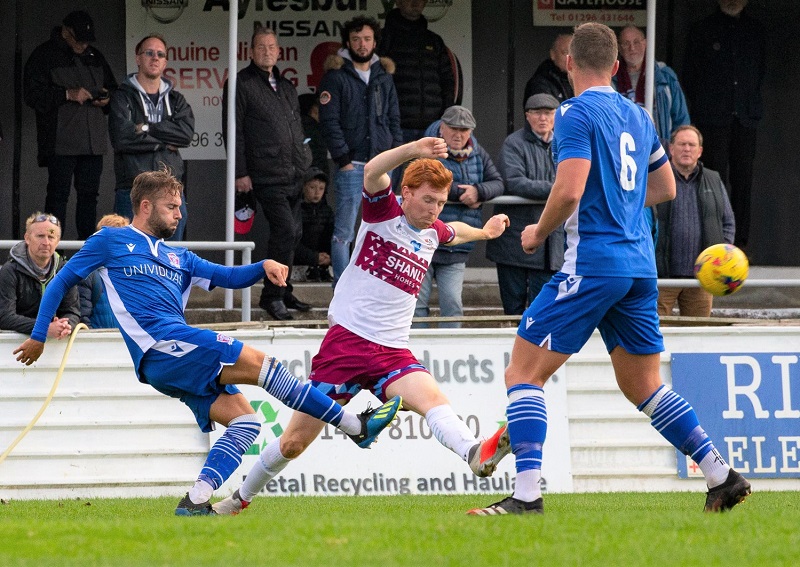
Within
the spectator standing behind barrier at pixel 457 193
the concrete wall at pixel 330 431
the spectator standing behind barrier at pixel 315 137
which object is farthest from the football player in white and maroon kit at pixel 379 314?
the spectator standing behind barrier at pixel 315 137

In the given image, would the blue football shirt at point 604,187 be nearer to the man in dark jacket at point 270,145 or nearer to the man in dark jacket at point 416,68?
the man in dark jacket at point 270,145

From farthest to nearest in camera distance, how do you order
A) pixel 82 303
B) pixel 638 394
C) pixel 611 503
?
pixel 82 303 < pixel 611 503 < pixel 638 394

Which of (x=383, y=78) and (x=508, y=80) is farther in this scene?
(x=508, y=80)

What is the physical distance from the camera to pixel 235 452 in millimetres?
7363

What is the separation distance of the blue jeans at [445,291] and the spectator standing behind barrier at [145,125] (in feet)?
7.70

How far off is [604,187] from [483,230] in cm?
182

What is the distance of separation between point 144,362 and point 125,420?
303cm

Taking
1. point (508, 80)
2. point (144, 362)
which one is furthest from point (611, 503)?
point (508, 80)

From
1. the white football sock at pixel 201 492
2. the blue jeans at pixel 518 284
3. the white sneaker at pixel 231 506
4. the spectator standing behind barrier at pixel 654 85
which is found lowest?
the white sneaker at pixel 231 506

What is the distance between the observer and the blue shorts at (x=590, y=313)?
A: 6199mm

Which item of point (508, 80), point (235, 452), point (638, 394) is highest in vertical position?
point (508, 80)

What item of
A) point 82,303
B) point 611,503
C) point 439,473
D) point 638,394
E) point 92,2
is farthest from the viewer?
point 92,2

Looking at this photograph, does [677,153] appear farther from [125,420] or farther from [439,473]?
[125,420]

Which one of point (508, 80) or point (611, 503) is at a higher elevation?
point (508, 80)
